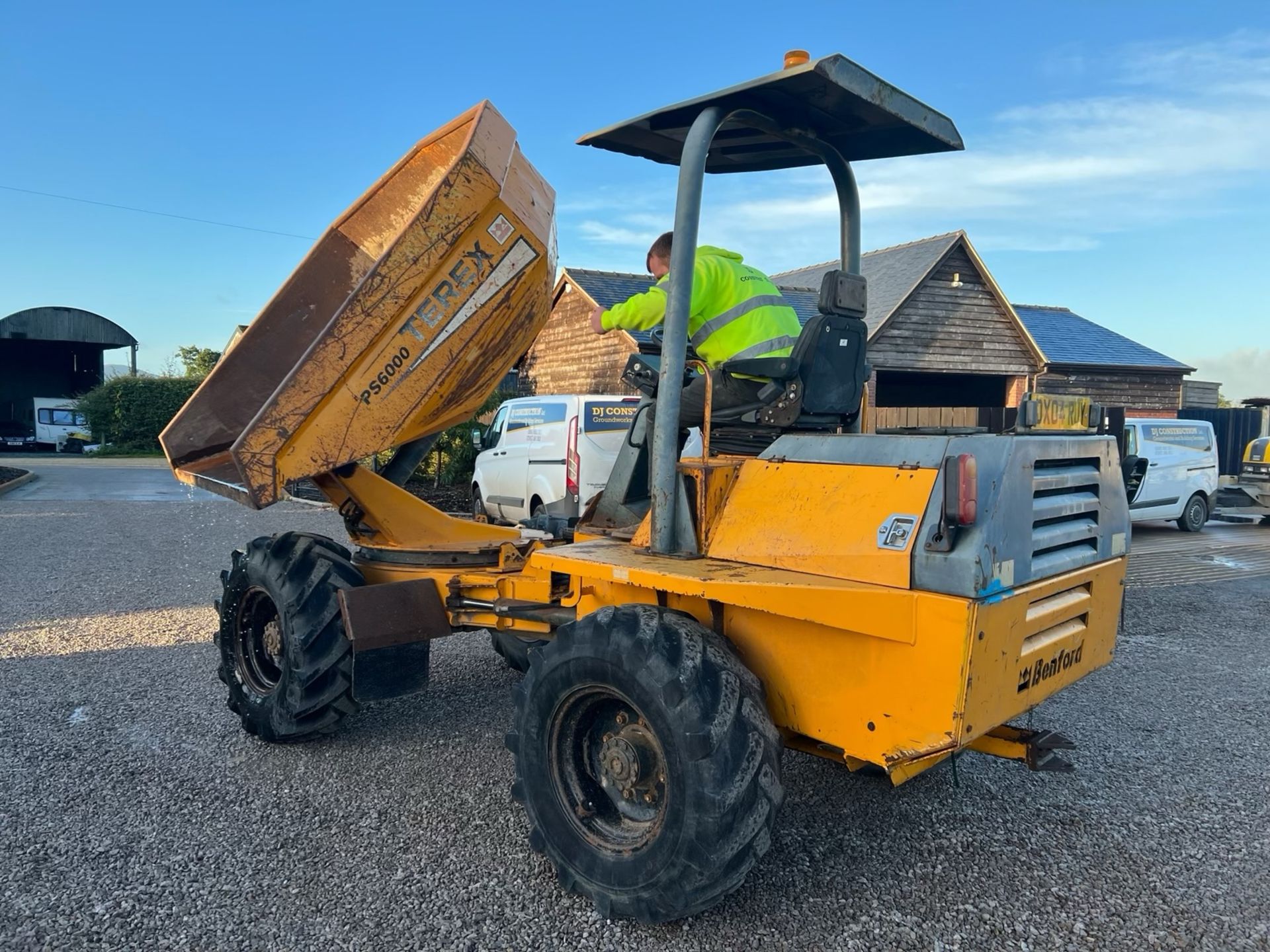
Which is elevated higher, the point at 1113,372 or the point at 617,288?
the point at 617,288

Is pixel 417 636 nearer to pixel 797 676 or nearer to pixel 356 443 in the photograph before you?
pixel 356 443

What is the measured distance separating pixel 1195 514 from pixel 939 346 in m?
6.75

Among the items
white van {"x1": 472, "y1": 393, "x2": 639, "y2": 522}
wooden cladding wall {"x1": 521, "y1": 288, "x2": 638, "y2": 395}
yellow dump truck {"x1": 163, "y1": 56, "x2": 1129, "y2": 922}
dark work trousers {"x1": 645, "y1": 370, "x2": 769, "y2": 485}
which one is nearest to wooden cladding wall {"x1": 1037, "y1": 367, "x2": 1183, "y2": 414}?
wooden cladding wall {"x1": 521, "y1": 288, "x2": 638, "y2": 395}

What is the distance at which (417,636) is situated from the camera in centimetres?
440

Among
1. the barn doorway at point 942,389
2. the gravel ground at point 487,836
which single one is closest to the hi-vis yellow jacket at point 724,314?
the gravel ground at point 487,836

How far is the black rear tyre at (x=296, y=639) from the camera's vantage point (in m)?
4.32

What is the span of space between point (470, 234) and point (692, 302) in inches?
47.1

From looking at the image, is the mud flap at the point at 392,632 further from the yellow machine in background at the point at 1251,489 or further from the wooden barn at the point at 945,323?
the yellow machine in background at the point at 1251,489

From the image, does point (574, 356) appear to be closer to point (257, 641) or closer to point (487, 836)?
point (257, 641)

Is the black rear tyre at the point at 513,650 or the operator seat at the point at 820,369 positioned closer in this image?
the operator seat at the point at 820,369

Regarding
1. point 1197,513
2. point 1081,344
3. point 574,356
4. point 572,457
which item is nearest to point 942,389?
point 1081,344

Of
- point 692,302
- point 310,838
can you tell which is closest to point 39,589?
point 310,838

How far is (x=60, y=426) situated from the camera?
3441 centimetres

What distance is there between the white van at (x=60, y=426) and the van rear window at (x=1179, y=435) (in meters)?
35.3
